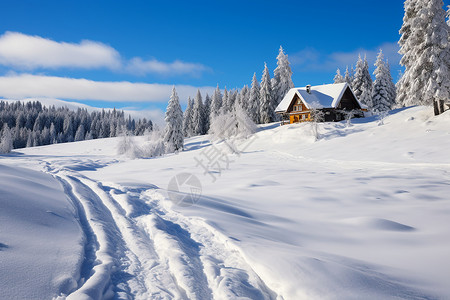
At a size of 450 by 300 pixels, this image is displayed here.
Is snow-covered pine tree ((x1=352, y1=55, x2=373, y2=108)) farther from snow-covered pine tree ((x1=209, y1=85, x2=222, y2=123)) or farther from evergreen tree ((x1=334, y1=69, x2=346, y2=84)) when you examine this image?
snow-covered pine tree ((x1=209, y1=85, x2=222, y2=123))

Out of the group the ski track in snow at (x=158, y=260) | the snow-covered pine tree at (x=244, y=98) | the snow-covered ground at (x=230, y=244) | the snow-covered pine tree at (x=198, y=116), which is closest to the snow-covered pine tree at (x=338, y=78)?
the snow-covered pine tree at (x=244, y=98)

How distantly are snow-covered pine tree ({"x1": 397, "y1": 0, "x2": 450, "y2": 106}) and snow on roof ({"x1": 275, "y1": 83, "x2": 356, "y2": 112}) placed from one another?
14.1m

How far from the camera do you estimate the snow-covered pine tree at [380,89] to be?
135ft

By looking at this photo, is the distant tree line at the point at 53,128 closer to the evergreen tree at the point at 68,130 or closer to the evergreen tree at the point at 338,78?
the evergreen tree at the point at 68,130

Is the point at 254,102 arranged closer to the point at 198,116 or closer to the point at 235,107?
the point at 235,107

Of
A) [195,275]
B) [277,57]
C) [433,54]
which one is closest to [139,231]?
[195,275]

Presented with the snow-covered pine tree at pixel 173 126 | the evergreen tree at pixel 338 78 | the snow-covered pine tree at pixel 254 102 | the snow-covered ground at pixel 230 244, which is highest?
the evergreen tree at pixel 338 78

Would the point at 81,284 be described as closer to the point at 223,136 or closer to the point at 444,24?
the point at 444,24

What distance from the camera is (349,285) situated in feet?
9.63

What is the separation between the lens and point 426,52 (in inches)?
860

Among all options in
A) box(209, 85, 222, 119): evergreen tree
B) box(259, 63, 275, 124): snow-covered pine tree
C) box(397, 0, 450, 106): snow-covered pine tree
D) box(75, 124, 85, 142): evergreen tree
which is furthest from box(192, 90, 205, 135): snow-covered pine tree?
box(75, 124, 85, 142): evergreen tree

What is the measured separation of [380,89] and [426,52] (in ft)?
70.4

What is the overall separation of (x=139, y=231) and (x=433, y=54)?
27309 millimetres

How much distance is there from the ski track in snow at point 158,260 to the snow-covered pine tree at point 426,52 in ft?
82.9
